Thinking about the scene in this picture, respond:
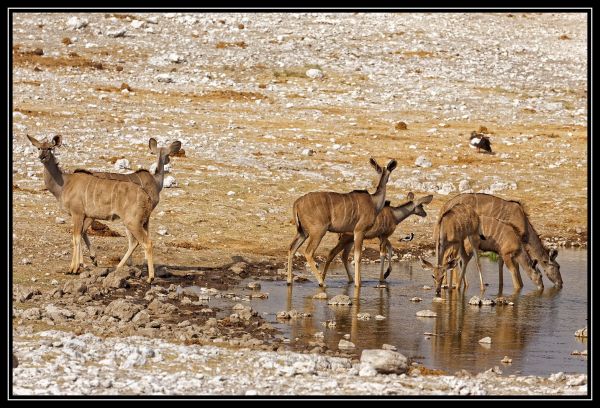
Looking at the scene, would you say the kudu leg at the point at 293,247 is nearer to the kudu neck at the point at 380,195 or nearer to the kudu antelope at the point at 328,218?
the kudu antelope at the point at 328,218

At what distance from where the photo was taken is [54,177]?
17422 mm

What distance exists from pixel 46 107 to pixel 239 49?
13689mm

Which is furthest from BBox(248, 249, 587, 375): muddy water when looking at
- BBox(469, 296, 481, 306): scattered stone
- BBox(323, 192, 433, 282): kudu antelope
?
BBox(323, 192, 433, 282): kudu antelope

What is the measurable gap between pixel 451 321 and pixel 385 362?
4360mm

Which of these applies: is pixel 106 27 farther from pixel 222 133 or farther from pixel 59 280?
pixel 59 280

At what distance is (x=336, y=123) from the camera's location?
35.3 meters

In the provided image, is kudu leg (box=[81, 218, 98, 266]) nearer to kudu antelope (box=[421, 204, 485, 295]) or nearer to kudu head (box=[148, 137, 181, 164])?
kudu head (box=[148, 137, 181, 164])

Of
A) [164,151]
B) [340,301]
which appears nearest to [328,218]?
[340,301]

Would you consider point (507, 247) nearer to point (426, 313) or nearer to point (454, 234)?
point (454, 234)

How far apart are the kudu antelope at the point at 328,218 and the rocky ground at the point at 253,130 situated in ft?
3.89

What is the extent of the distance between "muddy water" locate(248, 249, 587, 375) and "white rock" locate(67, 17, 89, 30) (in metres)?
30.9

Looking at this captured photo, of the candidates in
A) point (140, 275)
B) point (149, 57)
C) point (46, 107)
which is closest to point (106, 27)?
point (149, 57)

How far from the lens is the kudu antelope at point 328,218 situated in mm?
17484

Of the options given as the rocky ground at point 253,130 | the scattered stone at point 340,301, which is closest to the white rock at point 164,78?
the rocky ground at point 253,130
